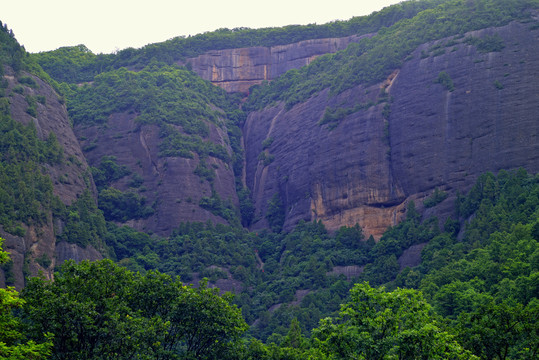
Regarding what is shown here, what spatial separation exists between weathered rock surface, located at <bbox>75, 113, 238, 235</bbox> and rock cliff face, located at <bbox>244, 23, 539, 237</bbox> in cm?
934

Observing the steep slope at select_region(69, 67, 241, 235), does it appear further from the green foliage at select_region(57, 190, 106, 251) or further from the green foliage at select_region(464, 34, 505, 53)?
the green foliage at select_region(464, 34, 505, 53)

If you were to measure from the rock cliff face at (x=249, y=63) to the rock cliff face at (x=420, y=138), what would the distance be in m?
31.6

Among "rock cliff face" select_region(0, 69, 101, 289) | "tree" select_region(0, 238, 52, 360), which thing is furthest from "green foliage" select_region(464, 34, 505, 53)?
"tree" select_region(0, 238, 52, 360)

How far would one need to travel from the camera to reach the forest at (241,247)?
1128 inches

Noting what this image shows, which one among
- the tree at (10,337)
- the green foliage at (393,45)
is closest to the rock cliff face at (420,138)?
the green foliage at (393,45)

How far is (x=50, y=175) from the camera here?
2938 inches

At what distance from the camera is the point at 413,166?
3046 inches

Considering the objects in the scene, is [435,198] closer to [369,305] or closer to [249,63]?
[369,305]

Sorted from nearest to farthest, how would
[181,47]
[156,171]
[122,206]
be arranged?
[122,206] → [156,171] → [181,47]

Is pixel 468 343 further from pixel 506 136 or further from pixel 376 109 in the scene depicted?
Result: pixel 376 109

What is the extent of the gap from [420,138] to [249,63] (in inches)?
2202

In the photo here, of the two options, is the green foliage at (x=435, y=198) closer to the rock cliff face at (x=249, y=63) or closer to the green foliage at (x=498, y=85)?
→ the green foliage at (x=498, y=85)

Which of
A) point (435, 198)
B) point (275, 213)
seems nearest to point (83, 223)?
point (275, 213)

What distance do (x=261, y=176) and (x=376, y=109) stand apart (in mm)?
22779
